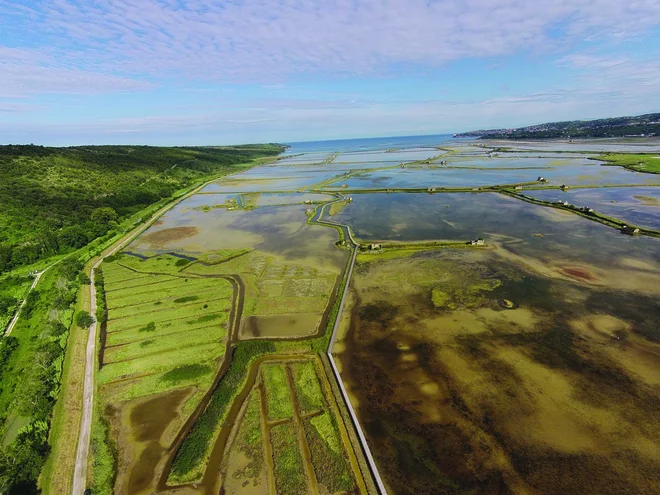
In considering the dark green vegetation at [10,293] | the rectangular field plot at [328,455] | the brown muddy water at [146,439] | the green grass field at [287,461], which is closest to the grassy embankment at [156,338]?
the brown muddy water at [146,439]

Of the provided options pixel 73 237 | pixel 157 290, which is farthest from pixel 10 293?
pixel 73 237

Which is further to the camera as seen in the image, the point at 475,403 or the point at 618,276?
the point at 618,276

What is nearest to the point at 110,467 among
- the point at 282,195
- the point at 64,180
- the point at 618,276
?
the point at 618,276

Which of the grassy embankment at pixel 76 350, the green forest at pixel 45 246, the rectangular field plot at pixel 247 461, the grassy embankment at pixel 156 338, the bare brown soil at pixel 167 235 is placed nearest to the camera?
the rectangular field plot at pixel 247 461

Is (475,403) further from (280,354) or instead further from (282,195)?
(282,195)

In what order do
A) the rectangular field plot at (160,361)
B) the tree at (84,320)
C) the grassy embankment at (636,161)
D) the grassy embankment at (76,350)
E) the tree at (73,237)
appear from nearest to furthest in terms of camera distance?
1. the grassy embankment at (76,350)
2. the rectangular field plot at (160,361)
3. the tree at (84,320)
4. the tree at (73,237)
5. the grassy embankment at (636,161)

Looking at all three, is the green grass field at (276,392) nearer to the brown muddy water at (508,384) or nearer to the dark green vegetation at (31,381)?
the brown muddy water at (508,384)
